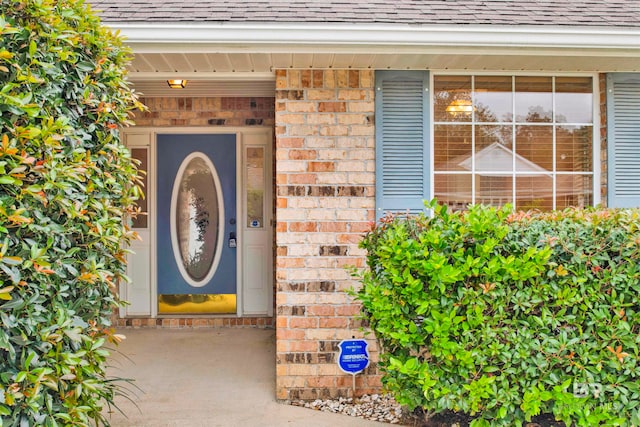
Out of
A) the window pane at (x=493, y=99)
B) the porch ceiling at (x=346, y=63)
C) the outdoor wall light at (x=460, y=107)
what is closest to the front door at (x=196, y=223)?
the porch ceiling at (x=346, y=63)

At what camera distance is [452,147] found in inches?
146

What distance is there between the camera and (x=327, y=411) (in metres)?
3.31

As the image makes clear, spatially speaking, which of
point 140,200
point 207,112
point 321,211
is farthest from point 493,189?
point 140,200

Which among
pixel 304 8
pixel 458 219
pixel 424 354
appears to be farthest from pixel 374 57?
pixel 424 354

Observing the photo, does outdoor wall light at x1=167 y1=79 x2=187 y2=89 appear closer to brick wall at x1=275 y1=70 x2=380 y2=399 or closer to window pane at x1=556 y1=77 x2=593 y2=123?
brick wall at x1=275 y1=70 x2=380 y2=399

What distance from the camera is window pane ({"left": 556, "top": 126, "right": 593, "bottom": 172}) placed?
148 inches

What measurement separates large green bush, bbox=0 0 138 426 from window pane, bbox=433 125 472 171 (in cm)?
245

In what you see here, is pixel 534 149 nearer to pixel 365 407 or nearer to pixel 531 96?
pixel 531 96

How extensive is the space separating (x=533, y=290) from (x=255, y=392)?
235 centimetres

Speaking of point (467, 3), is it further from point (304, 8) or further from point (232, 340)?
point (232, 340)

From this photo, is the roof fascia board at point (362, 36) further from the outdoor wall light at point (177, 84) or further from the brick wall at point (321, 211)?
the outdoor wall light at point (177, 84)

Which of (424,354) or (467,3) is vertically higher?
(467,3)

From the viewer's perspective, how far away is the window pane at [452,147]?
12.1 feet

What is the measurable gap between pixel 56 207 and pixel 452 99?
120 inches
